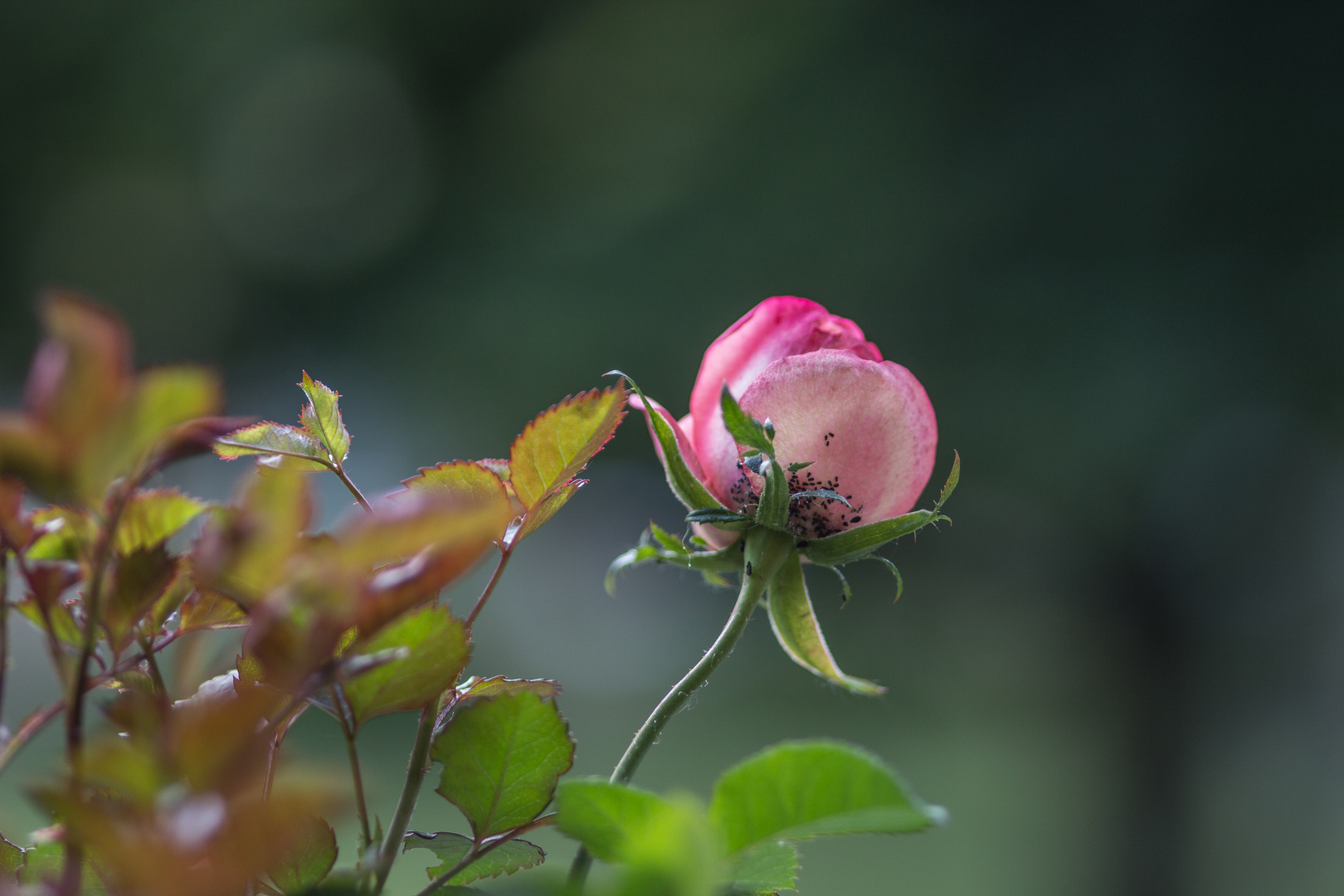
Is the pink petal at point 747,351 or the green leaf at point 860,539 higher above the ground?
the pink petal at point 747,351

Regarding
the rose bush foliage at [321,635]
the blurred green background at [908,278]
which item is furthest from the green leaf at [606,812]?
the blurred green background at [908,278]

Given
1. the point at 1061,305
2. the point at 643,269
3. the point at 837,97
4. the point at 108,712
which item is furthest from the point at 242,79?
the point at 108,712

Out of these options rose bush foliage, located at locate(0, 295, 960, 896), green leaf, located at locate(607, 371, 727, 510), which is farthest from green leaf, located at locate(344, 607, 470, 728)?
green leaf, located at locate(607, 371, 727, 510)

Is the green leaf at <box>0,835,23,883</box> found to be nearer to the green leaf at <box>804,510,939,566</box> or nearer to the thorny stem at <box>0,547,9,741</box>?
the thorny stem at <box>0,547,9,741</box>

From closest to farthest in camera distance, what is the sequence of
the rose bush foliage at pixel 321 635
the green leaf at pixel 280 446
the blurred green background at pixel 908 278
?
the rose bush foliage at pixel 321 635, the green leaf at pixel 280 446, the blurred green background at pixel 908 278

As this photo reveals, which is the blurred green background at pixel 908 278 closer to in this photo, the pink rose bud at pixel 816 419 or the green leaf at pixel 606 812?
the pink rose bud at pixel 816 419

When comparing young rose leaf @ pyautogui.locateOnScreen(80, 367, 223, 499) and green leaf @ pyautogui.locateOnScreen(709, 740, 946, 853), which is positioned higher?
young rose leaf @ pyautogui.locateOnScreen(80, 367, 223, 499)

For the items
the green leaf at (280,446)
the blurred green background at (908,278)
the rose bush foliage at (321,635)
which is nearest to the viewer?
the rose bush foliage at (321,635)
